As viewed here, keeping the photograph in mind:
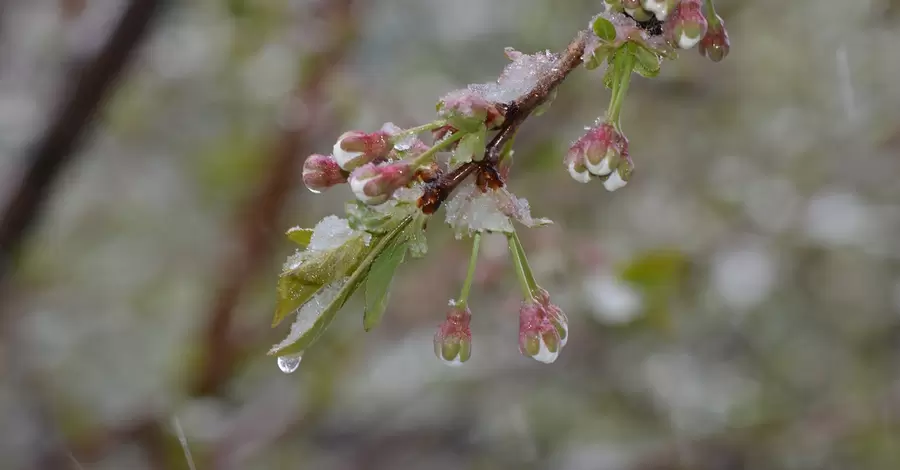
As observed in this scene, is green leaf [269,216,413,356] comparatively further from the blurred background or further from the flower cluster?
the blurred background

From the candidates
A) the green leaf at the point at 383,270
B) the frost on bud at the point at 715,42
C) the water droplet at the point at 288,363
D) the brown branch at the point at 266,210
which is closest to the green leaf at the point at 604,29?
the frost on bud at the point at 715,42

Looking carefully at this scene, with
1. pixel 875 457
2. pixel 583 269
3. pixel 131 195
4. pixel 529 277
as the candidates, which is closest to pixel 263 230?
pixel 583 269

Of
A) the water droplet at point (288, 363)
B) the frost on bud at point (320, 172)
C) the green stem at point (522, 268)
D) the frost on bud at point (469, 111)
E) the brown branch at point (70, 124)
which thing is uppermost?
the frost on bud at point (469, 111)

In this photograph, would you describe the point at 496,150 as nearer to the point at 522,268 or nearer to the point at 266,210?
the point at 522,268

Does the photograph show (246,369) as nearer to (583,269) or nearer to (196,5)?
(196,5)

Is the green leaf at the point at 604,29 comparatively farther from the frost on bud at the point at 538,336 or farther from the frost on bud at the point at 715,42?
the frost on bud at the point at 538,336

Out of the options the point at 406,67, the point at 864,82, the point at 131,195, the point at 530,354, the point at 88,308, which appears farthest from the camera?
the point at 131,195

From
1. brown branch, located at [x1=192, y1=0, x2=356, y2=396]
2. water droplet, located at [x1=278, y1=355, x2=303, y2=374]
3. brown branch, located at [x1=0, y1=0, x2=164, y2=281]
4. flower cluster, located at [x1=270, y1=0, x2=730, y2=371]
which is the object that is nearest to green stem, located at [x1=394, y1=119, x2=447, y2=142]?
flower cluster, located at [x1=270, y1=0, x2=730, y2=371]
